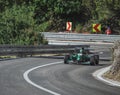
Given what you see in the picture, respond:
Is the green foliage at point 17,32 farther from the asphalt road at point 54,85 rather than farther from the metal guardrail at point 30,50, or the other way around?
the asphalt road at point 54,85

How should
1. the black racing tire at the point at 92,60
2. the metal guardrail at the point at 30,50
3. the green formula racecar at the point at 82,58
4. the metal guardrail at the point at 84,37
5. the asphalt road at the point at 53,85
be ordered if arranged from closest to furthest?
the asphalt road at the point at 53,85 < the black racing tire at the point at 92,60 < the green formula racecar at the point at 82,58 < the metal guardrail at the point at 30,50 < the metal guardrail at the point at 84,37

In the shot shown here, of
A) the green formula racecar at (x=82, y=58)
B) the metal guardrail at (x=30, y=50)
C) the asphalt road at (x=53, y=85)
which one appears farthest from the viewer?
the metal guardrail at (x=30, y=50)

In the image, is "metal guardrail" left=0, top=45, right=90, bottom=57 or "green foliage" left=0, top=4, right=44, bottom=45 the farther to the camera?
"green foliage" left=0, top=4, right=44, bottom=45

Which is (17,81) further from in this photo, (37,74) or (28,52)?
(28,52)

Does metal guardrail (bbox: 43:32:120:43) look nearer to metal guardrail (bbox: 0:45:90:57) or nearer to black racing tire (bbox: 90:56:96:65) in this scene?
metal guardrail (bbox: 0:45:90:57)

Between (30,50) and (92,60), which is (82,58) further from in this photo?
(30,50)

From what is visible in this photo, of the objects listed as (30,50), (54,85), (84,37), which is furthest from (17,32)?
(54,85)

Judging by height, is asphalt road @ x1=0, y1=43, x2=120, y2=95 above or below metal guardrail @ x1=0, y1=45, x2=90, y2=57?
above

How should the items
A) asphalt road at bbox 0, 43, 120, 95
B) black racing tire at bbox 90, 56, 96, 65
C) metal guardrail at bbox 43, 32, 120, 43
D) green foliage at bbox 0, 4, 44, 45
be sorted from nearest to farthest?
asphalt road at bbox 0, 43, 120, 95
black racing tire at bbox 90, 56, 96, 65
green foliage at bbox 0, 4, 44, 45
metal guardrail at bbox 43, 32, 120, 43

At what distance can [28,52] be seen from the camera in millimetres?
29844

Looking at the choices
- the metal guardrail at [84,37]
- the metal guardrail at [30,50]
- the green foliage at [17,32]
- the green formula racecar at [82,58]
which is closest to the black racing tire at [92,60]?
the green formula racecar at [82,58]

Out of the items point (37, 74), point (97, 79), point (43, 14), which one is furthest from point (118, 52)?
point (43, 14)

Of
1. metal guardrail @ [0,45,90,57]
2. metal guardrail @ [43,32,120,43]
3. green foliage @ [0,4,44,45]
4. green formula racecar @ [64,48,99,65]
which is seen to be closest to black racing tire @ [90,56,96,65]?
green formula racecar @ [64,48,99,65]

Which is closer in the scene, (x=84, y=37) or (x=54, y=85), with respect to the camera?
(x=54, y=85)
